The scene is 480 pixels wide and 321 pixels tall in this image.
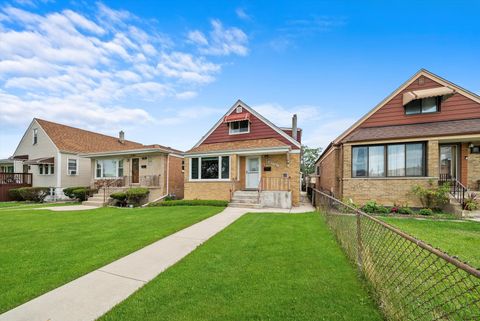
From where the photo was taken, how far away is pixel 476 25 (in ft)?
36.2

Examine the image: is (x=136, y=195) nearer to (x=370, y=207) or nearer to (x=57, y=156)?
(x=57, y=156)

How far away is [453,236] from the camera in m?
6.01

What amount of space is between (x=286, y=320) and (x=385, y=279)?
1389mm

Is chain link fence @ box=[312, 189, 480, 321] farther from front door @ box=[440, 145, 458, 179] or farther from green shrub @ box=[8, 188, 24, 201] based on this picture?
green shrub @ box=[8, 188, 24, 201]

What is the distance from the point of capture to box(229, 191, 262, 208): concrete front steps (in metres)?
12.1

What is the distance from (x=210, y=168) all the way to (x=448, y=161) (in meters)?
13.2

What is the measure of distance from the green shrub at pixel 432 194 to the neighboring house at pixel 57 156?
49.8 feet

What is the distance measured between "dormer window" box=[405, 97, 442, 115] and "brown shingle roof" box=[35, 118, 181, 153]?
762 inches

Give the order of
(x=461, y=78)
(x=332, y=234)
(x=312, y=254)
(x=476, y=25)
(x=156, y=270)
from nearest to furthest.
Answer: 1. (x=156, y=270)
2. (x=312, y=254)
3. (x=332, y=234)
4. (x=476, y=25)
5. (x=461, y=78)

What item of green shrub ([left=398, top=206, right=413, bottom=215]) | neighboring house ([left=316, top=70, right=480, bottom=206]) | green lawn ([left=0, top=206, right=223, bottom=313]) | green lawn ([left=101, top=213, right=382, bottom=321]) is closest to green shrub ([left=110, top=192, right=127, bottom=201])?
green lawn ([left=0, top=206, right=223, bottom=313])

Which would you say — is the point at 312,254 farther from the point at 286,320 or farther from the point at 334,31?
the point at 334,31

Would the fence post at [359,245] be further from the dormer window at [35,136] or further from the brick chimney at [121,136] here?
the dormer window at [35,136]

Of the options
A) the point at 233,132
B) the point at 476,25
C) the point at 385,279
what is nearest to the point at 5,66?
the point at 233,132

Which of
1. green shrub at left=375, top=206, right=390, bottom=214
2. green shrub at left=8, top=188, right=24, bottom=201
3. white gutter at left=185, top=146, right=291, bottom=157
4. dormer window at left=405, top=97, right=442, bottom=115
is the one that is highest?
dormer window at left=405, top=97, right=442, bottom=115
